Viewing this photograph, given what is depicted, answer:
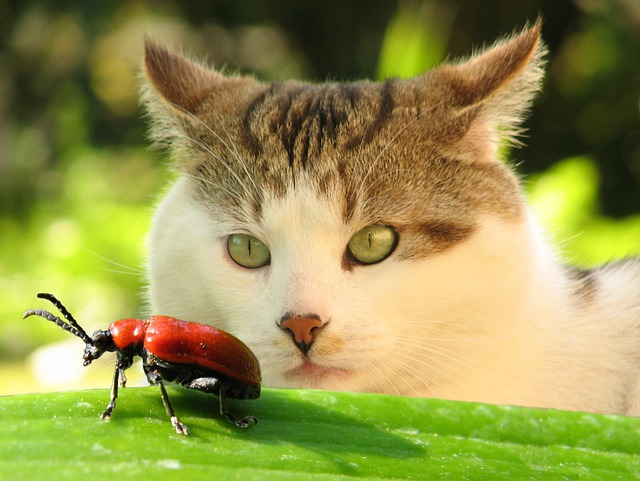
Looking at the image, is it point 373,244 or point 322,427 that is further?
point 373,244

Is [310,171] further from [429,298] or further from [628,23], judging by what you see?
[628,23]

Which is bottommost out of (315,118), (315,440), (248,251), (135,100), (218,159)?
(315,440)

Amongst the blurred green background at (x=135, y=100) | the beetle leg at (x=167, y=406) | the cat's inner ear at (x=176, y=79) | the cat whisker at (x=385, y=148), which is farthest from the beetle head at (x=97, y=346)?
the blurred green background at (x=135, y=100)

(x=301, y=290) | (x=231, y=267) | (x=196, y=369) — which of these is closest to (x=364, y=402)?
(x=196, y=369)

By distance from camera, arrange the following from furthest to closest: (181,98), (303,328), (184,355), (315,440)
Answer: (181,98) < (303,328) < (184,355) < (315,440)

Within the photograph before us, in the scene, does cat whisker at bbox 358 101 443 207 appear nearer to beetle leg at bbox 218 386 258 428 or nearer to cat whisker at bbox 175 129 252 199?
cat whisker at bbox 175 129 252 199

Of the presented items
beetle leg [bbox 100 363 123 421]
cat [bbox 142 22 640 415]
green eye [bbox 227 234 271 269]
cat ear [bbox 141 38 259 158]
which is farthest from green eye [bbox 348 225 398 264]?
beetle leg [bbox 100 363 123 421]

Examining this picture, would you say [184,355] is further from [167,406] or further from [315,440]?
[315,440]

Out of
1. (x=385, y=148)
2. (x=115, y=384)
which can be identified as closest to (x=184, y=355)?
(x=115, y=384)
